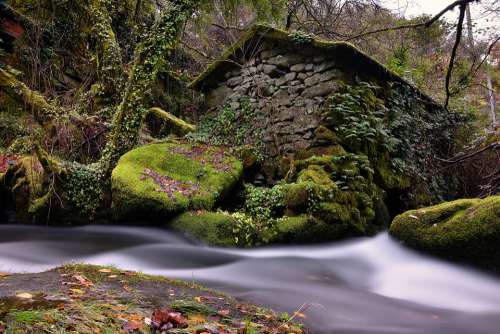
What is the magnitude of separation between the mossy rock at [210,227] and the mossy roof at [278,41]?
3574mm

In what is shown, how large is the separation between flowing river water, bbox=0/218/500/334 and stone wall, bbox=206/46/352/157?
232 centimetres

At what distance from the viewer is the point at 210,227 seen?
550cm

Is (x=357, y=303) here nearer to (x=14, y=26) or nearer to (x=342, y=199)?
(x=342, y=199)

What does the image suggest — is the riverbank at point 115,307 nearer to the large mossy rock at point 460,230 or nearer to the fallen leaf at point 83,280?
the fallen leaf at point 83,280

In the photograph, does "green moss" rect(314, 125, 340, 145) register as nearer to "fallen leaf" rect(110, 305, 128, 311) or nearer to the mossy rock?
the mossy rock

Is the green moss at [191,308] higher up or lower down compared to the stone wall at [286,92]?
lower down

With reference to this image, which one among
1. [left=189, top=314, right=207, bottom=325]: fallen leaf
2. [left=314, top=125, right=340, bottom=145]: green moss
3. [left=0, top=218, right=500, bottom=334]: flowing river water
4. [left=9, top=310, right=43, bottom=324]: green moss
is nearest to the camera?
[left=9, top=310, right=43, bottom=324]: green moss

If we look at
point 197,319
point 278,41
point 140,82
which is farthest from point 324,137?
point 197,319

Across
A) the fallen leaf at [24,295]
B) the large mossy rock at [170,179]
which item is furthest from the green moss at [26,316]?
the large mossy rock at [170,179]

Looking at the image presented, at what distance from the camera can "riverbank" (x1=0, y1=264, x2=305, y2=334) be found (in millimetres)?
1623

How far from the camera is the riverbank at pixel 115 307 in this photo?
1.62 m

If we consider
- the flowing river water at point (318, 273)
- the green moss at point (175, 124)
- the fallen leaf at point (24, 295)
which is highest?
the green moss at point (175, 124)

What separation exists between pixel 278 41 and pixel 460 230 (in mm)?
4915

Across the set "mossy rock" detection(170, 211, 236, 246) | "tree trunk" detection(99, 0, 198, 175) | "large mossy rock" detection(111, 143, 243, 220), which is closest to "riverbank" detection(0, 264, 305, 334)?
"mossy rock" detection(170, 211, 236, 246)
